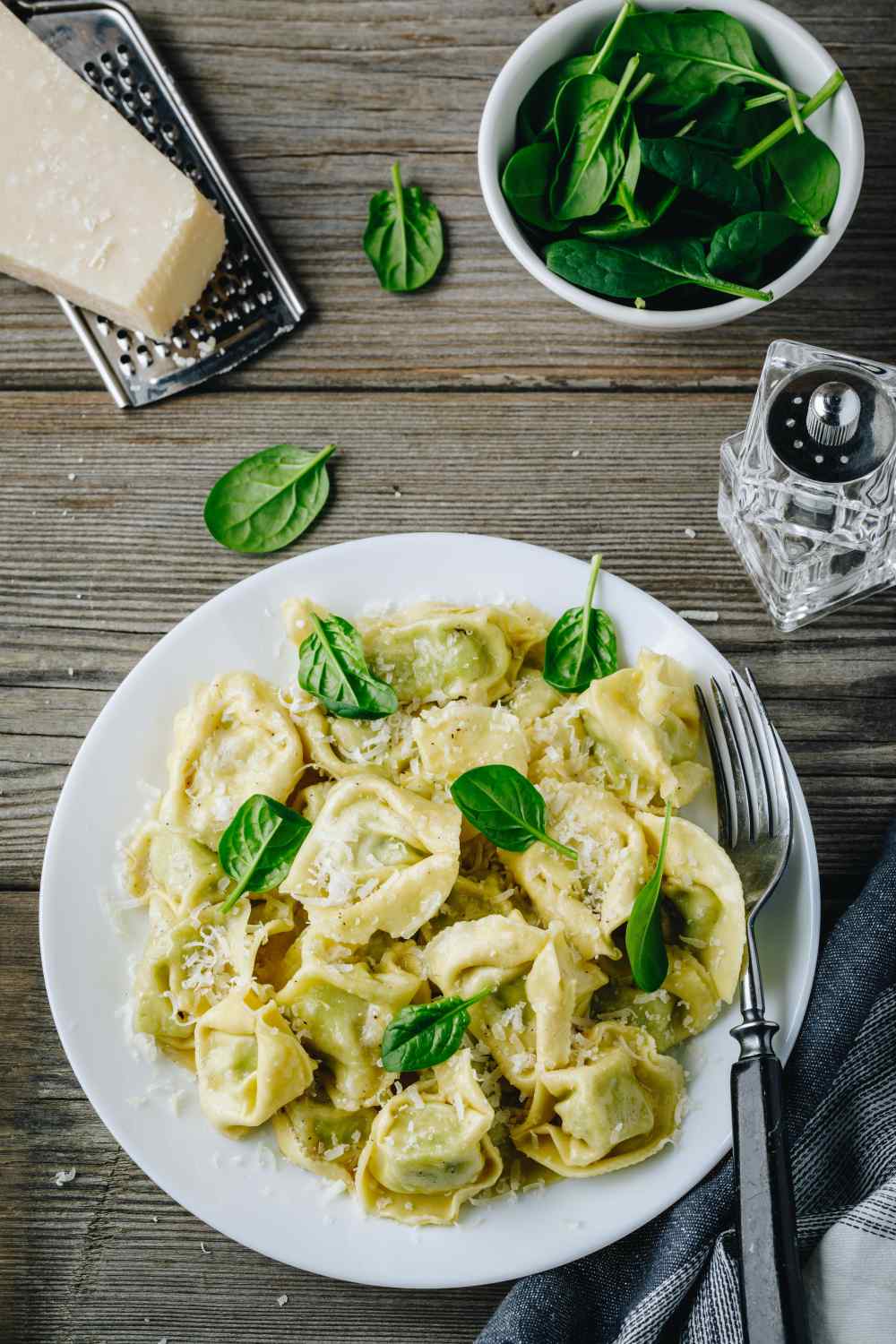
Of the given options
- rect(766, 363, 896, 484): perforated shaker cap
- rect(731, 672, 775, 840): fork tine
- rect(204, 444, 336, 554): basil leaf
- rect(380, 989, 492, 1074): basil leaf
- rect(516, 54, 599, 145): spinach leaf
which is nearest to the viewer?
rect(380, 989, 492, 1074): basil leaf

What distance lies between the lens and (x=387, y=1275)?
6.21 feet

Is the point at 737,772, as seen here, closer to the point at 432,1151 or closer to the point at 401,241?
the point at 432,1151

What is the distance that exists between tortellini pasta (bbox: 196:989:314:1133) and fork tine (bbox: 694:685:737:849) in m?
0.79

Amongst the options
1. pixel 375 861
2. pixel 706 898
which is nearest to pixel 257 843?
pixel 375 861

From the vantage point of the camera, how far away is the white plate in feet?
6.24

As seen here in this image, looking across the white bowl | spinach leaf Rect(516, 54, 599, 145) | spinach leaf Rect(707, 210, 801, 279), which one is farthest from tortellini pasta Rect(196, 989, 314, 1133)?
spinach leaf Rect(516, 54, 599, 145)

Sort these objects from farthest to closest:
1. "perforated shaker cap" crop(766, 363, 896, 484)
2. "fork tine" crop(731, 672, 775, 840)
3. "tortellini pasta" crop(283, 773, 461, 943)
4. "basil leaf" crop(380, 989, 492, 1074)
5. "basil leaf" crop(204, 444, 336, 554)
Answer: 1. "basil leaf" crop(204, 444, 336, 554)
2. "perforated shaker cap" crop(766, 363, 896, 484)
3. "fork tine" crop(731, 672, 775, 840)
4. "tortellini pasta" crop(283, 773, 461, 943)
5. "basil leaf" crop(380, 989, 492, 1074)

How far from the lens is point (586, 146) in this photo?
2203 mm

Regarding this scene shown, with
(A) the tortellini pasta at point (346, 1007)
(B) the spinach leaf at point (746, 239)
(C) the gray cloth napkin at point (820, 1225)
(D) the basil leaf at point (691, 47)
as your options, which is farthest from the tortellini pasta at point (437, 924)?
(D) the basil leaf at point (691, 47)

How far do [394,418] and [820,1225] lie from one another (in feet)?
5.67

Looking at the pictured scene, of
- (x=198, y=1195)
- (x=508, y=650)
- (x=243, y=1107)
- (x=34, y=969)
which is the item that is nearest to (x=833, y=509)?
(x=508, y=650)

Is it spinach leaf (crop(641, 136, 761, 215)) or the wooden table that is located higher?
spinach leaf (crop(641, 136, 761, 215))

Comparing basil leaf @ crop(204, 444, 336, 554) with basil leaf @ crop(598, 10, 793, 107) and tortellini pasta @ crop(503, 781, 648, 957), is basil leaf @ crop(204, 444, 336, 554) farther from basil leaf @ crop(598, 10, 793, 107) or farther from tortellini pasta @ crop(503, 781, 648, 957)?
basil leaf @ crop(598, 10, 793, 107)

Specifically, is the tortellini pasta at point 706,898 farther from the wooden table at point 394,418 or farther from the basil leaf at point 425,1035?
the wooden table at point 394,418
